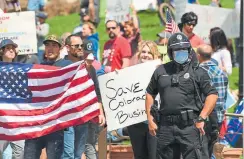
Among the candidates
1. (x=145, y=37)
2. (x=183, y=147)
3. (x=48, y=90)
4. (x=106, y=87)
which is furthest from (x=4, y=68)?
(x=145, y=37)

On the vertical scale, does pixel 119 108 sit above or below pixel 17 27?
below

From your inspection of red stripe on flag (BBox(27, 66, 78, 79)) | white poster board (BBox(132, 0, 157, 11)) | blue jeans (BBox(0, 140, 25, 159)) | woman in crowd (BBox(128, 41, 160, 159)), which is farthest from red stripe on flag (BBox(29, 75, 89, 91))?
white poster board (BBox(132, 0, 157, 11))

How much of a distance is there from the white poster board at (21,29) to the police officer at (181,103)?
4.18 m

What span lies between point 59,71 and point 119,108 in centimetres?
149

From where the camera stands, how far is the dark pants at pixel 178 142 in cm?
1253

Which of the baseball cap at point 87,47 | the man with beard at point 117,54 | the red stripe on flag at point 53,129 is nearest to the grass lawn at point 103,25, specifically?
the man with beard at point 117,54

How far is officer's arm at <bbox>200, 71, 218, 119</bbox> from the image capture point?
1252 centimetres

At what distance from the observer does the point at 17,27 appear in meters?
16.4

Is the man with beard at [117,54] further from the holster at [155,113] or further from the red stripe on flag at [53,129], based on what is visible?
the holster at [155,113]

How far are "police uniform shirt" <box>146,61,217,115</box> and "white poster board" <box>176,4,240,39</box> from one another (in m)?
6.32

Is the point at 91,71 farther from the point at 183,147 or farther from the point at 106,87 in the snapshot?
the point at 183,147

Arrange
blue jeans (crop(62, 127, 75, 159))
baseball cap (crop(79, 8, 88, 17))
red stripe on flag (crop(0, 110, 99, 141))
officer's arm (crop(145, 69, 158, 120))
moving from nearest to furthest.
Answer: officer's arm (crop(145, 69, 158, 120)) < red stripe on flag (crop(0, 110, 99, 141)) < blue jeans (crop(62, 127, 75, 159)) < baseball cap (crop(79, 8, 88, 17))

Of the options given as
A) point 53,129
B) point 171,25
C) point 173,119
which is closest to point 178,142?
point 173,119

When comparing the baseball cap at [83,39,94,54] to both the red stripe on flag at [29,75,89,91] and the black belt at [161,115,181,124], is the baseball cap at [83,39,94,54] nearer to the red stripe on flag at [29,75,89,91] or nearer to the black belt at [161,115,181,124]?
the red stripe on flag at [29,75,89,91]
